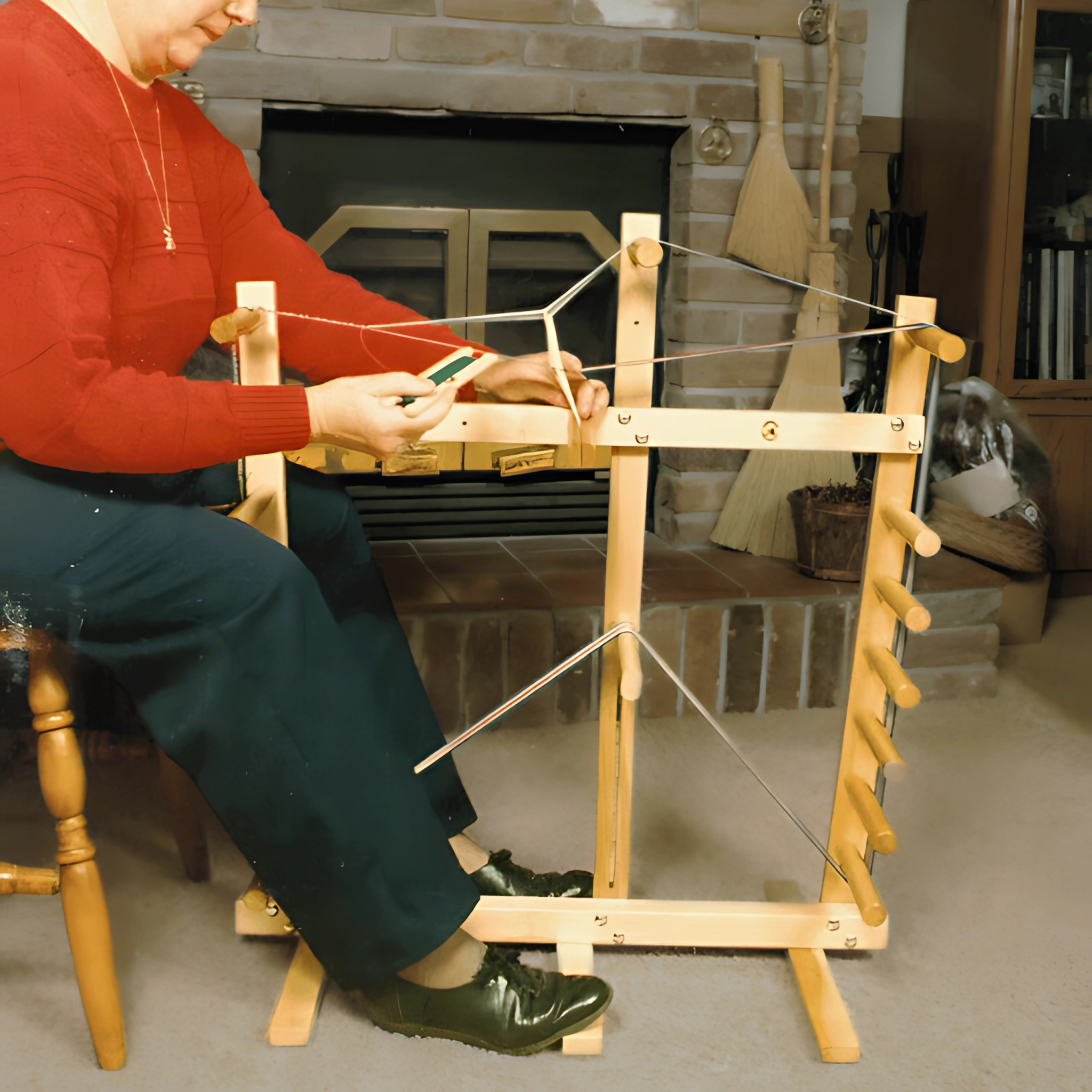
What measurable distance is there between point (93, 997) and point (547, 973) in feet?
1.21

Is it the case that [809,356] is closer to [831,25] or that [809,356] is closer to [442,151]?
[831,25]

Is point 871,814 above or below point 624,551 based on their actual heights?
below

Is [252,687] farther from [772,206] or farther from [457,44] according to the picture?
[772,206]

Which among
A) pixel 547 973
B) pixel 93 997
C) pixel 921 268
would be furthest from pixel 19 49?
pixel 921 268

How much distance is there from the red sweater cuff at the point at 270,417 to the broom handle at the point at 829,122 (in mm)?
1013

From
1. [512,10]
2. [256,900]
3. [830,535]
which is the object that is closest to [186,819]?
[256,900]

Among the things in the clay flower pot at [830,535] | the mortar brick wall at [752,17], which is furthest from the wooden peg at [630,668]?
the mortar brick wall at [752,17]

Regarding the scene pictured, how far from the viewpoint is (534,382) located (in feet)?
3.00

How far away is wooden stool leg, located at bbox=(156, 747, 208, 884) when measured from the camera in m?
1.08

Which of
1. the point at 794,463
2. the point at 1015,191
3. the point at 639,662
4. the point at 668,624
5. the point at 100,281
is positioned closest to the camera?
the point at 100,281

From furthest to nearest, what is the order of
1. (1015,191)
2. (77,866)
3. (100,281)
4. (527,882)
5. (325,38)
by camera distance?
(1015,191)
(325,38)
(527,882)
(77,866)
(100,281)

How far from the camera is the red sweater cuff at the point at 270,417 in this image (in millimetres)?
765

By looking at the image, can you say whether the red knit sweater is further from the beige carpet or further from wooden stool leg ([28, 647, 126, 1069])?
the beige carpet

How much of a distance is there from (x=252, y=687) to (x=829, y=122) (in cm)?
116
